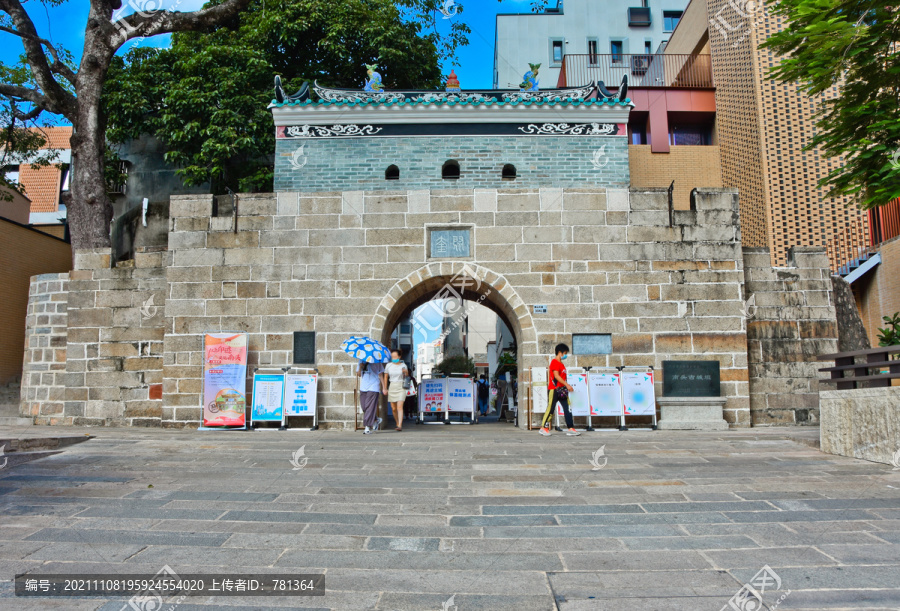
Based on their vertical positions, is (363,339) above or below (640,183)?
below

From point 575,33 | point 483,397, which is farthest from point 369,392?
point 575,33

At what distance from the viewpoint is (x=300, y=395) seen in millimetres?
10844

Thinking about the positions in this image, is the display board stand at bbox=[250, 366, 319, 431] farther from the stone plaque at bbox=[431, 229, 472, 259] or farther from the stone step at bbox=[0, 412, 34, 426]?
the stone step at bbox=[0, 412, 34, 426]

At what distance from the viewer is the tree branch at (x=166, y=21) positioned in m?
14.3

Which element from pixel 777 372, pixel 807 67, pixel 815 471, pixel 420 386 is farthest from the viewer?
pixel 420 386

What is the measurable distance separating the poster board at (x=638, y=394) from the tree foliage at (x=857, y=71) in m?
3.94

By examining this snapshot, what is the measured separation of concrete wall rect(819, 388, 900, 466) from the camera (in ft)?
22.4

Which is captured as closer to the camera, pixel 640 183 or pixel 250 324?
pixel 250 324

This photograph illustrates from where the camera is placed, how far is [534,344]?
36.7ft

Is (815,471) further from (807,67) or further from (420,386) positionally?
(420,386)

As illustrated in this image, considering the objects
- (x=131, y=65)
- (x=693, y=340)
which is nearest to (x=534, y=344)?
(x=693, y=340)

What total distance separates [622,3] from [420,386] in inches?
807

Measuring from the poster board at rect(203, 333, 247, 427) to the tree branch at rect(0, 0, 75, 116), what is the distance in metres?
7.95

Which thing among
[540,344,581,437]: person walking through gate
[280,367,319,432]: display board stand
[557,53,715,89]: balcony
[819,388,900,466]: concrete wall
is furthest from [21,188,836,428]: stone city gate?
[557,53,715,89]: balcony
